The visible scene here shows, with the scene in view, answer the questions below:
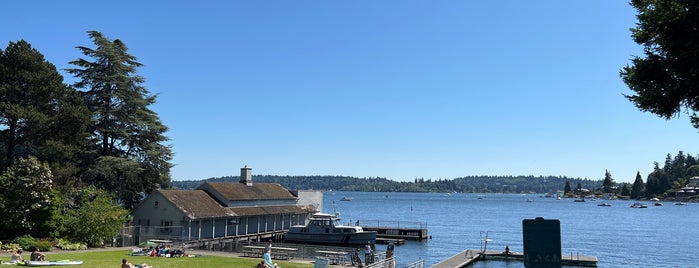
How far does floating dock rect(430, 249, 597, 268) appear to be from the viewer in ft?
144

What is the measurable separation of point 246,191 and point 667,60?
164 ft

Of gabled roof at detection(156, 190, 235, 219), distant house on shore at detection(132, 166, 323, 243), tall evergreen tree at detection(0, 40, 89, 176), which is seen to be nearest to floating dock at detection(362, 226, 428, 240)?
distant house on shore at detection(132, 166, 323, 243)

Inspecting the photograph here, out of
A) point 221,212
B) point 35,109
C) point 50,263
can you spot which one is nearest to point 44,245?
point 50,263

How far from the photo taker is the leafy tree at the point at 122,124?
2121 inches

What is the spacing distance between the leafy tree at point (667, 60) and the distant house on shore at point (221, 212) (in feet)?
132

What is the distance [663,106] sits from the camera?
17484 mm

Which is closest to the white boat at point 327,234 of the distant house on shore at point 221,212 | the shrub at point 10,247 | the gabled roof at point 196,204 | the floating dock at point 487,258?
the distant house on shore at point 221,212

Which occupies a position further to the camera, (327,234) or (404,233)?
(404,233)

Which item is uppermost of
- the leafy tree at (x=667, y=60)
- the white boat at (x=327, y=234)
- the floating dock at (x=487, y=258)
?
the leafy tree at (x=667, y=60)

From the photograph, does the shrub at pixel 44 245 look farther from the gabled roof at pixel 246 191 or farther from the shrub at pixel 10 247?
the gabled roof at pixel 246 191

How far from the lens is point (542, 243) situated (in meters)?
7.05

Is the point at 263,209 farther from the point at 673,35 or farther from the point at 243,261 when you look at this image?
the point at 673,35

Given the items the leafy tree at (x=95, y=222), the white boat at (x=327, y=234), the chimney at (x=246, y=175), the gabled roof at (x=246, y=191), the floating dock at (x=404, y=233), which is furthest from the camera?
the floating dock at (x=404, y=233)

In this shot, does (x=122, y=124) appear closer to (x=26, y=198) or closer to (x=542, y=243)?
(x=26, y=198)
